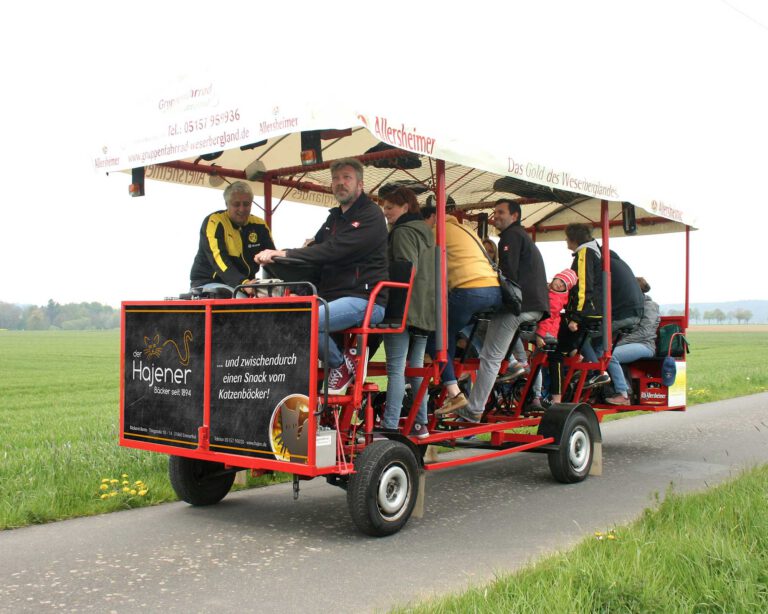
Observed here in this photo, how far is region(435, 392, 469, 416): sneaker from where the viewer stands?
7145 millimetres

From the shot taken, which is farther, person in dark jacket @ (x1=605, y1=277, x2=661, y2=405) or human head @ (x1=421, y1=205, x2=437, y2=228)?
person in dark jacket @ (x1=605, y1=277, x2=661, y2=405)

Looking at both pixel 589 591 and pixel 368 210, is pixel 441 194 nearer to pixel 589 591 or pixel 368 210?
pixel 368 210

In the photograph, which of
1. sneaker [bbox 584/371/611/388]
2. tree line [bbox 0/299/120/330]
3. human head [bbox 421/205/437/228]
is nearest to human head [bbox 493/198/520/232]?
human head [bbox 421/205/437/228]

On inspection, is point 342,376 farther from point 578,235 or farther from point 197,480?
point 578,235

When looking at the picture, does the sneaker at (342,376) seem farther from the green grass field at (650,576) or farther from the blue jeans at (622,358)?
the blue jeans at (622,358)

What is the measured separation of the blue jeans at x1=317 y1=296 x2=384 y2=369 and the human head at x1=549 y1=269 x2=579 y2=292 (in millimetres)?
3219

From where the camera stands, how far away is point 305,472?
5.31m

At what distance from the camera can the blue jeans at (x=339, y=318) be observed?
5590mm

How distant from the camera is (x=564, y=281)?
866cm

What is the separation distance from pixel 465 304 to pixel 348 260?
4.96ft

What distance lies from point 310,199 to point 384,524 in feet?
14.8

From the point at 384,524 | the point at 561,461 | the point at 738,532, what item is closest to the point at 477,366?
the point at 561,461

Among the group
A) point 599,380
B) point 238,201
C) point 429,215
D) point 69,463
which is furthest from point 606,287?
point 69,463

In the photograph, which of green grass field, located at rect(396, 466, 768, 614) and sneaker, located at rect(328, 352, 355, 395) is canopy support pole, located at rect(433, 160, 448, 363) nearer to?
sneaker, located at rect(328, 352, 355, 395)
